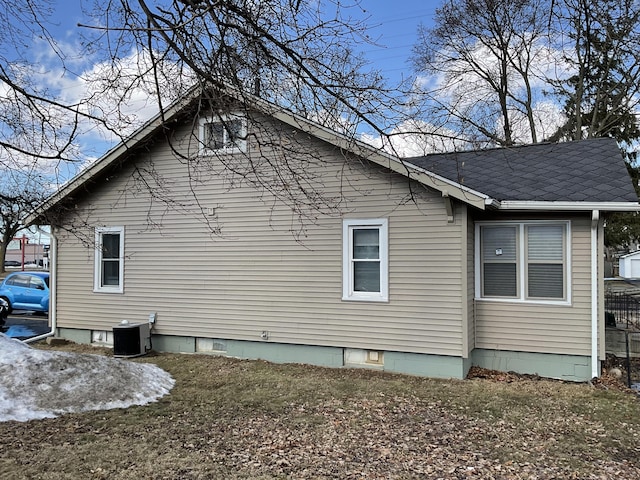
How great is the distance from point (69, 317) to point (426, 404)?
320 inches

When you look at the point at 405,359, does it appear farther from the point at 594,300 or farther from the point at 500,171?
the point at 500,171

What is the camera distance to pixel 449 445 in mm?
5008

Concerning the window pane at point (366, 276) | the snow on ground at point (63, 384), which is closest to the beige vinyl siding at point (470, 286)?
the window pane at point (366, 276)

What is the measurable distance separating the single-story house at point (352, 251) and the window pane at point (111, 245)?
0.11ft

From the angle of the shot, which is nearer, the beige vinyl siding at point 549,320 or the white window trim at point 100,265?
the beige vinyl siding at point 549,320

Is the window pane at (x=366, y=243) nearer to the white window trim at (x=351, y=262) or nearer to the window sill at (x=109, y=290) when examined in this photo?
the white window trim at (x=351, y=262)

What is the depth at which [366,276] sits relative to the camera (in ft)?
27.6

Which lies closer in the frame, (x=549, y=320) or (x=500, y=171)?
(x=549, y=320)

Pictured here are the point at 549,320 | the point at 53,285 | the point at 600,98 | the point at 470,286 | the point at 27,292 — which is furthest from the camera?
A: the point at 600,98

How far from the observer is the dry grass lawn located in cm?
439

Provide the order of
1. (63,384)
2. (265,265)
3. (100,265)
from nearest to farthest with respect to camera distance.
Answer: (63,384) → (265,265) → (100,265)

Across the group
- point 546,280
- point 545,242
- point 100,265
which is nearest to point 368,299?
point 546,280

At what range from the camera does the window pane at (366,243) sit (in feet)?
27.4

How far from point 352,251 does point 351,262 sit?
0.62 feet
